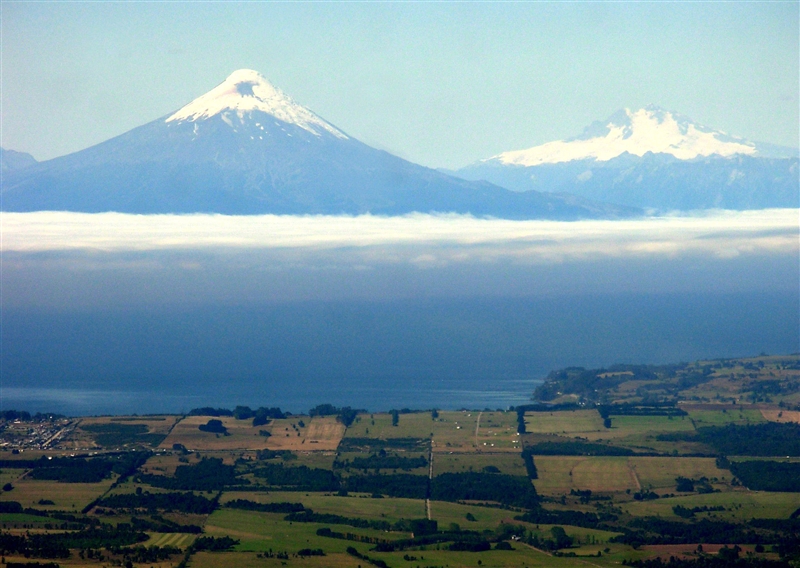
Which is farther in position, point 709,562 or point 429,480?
point 429,480

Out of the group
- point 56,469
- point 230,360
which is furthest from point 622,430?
point 230,360

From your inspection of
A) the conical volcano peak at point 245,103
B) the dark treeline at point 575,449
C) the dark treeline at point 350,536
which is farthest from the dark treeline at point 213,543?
the conical volcano peak at point 245,103

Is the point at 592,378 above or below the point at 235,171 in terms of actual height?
below

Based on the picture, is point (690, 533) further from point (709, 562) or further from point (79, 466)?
point (79, 466)

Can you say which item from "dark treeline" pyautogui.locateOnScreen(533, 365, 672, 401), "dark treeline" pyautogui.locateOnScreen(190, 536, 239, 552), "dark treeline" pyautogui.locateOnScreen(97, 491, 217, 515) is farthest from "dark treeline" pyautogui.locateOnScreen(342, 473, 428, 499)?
"dark treeline" pyautogui.locateOnScreen(533, 365, 672, 401)

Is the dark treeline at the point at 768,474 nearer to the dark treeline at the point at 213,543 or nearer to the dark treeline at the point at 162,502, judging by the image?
the dark treeline at the point at 213,543

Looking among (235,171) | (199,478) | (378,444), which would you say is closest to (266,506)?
(199,478)

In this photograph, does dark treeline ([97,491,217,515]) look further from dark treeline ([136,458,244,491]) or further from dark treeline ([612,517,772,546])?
dark treeline ([612,517,772,546])
